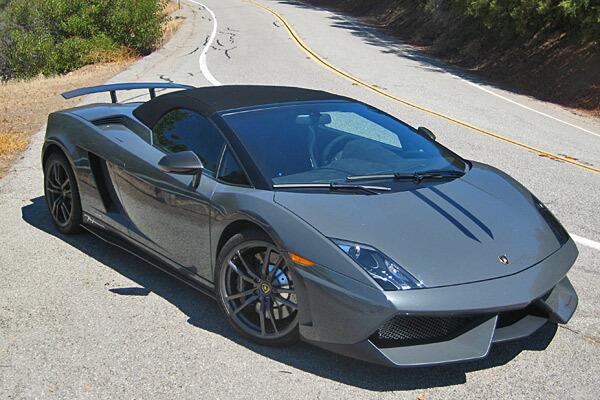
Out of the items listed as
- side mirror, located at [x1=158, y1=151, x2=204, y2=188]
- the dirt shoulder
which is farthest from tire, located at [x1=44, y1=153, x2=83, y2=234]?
the dirt shoulder

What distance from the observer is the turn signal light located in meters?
3.66

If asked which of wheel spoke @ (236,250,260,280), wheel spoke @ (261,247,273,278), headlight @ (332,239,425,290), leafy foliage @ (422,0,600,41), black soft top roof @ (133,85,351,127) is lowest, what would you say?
leafy foliage @ (422,0,600,41)

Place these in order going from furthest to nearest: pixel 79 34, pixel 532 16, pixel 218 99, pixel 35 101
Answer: pixel 79 34, pixel 532 16, pixel 35 101, pixel 218 99

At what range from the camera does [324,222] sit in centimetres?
380

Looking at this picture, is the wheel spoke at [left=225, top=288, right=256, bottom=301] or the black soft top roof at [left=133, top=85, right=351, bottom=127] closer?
the wheel spoke at [left=225, top=288, right=256, bottom=301]

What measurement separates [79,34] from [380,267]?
72.2 ft

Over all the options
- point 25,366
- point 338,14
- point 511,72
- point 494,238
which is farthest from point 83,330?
point 338,14

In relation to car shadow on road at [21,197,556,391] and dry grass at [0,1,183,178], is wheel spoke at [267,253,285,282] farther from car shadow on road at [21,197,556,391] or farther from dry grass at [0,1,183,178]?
dry grass at [0,1,183,178]

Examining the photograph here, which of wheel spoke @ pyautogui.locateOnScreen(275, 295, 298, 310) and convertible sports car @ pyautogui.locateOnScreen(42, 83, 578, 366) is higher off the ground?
convertible sports car @ pyautogui.locateOnScreen(42, 83, 578, 366)

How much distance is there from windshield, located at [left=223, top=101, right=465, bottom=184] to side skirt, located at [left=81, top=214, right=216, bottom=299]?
2.76ft

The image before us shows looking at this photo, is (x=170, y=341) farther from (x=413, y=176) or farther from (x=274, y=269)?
(x=413, y=176)

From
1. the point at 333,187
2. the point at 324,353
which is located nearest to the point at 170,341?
the point at 324,353

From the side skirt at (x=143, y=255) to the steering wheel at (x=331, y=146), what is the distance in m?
1.09

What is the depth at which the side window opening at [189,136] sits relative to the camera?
4527 millimetres
